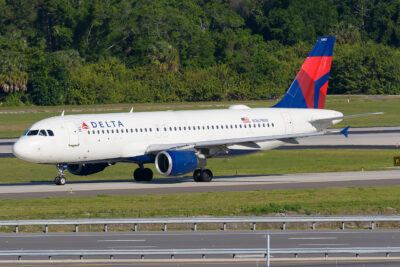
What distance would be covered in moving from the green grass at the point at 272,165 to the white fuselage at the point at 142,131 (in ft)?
12.8

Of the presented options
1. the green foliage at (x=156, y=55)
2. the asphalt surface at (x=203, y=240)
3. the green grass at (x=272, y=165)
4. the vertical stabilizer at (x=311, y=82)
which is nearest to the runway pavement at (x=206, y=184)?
the green grass at (x=272, y=165)

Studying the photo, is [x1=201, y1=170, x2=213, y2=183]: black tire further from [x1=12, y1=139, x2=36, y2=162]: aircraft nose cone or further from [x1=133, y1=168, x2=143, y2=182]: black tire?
[x1=12, y1=139, x2=36, y2=162]: aircraft nose cone

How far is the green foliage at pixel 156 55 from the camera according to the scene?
128 m

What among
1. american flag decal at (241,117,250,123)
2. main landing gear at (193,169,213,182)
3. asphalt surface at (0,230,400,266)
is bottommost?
asphalt surface at (0,230,400,266)

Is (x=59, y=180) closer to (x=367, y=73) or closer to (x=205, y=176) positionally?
(x=205, y=176)

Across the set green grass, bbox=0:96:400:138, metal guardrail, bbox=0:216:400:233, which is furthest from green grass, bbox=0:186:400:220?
green grass, bbox=0:96:400:138

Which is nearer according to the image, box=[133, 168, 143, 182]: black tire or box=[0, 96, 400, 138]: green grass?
box=[133, 168, 143, 182]: black tire

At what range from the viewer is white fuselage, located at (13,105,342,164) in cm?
4691

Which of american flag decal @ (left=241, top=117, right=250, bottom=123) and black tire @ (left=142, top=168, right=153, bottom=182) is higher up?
american flag decal @ (left=241, top=117, right=250, bottom=123)

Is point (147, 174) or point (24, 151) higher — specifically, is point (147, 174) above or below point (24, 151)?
below

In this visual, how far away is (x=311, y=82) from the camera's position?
191ft

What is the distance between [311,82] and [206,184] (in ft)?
44.7

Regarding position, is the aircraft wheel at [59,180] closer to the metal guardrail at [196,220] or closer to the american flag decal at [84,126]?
the american flag decal at [84,126]

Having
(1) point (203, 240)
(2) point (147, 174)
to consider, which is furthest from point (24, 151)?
(1) point (203, 240)
